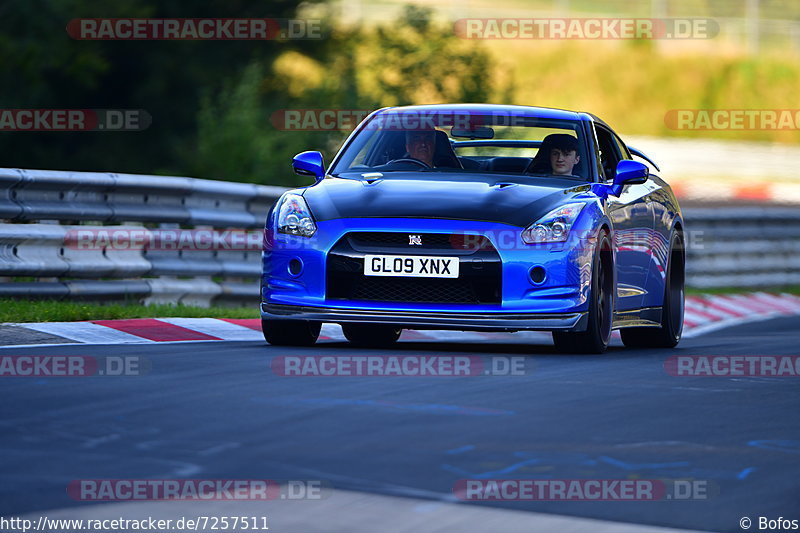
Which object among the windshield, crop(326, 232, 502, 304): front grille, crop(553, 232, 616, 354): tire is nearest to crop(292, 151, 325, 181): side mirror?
the windshield

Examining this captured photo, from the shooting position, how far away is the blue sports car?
891 cm

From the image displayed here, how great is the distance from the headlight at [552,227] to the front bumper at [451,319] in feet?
1.38

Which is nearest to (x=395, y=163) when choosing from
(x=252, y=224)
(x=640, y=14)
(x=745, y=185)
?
(x=252, y=224)

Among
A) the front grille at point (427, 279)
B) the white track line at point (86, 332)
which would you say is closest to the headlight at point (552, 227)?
the front grille at point (427, 279)

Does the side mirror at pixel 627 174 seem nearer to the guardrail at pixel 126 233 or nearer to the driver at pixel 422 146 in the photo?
the driver at pixel 422 146

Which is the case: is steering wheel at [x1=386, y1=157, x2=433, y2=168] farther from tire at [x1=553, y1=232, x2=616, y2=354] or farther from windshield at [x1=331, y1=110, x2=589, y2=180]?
tire at [x1=553, y1=232, x2=616, y2=354]

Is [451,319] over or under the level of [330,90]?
under

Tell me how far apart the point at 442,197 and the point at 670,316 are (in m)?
2.94

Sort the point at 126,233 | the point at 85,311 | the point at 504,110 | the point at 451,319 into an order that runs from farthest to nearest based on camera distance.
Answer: the point at 126,233
the point at 85,311
the point at 504,110
the point at 451,319

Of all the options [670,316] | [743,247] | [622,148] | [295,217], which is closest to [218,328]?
[295,217]

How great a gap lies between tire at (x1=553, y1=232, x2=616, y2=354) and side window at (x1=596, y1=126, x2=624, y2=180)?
113cm

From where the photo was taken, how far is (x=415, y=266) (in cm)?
889

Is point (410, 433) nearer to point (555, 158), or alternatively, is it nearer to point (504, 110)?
point (555, 158)

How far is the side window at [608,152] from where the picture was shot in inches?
429
